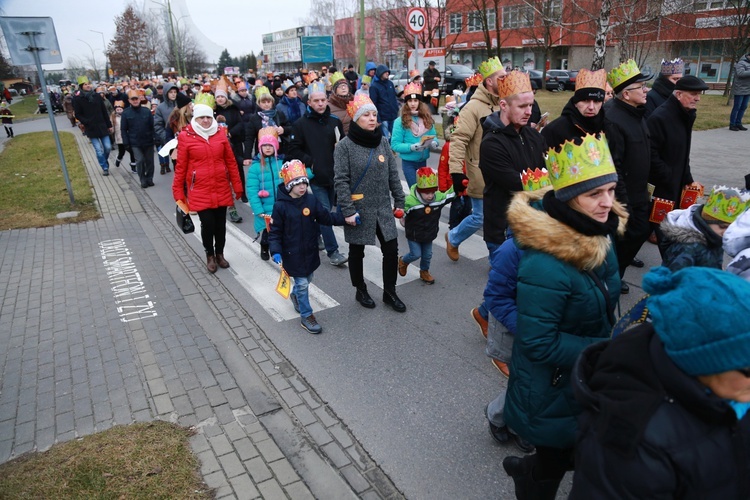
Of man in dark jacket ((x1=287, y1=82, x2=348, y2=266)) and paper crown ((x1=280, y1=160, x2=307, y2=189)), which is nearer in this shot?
paper crown ((x1=280, y1=160, x2=307, y2=189))

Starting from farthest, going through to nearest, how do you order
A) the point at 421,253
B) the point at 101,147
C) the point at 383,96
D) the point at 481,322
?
1. the point at 101,147
2. the point at 383,96
3. the point at 421,253
4. the point at 481,322

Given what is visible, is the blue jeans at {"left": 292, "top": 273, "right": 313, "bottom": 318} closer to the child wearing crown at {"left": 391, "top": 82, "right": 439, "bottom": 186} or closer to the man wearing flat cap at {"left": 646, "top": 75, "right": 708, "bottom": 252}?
the child wearing crown at {"left": 391, "top": 82, "right": 439, "bottom": 186}

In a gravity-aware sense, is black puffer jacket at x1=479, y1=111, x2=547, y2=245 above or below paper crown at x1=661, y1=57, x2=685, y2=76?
below

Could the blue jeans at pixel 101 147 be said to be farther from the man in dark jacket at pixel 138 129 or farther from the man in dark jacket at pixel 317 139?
the man in dark jacket at pixel 317 139

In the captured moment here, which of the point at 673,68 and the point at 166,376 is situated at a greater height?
the point at 673,68

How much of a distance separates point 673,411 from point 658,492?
221 mm

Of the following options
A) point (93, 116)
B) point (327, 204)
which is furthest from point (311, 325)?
point (93, 116)

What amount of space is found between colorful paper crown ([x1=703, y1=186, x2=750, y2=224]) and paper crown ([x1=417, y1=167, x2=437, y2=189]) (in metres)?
2.80

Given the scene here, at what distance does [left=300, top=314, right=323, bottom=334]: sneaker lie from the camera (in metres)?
5.08

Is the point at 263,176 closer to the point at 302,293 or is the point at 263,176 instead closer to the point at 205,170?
the point at 205,170

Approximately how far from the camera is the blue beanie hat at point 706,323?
1337 millimetres

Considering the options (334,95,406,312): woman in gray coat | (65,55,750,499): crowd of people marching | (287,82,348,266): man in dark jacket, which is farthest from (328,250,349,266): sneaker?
(334,95,406,312): woman in gray coat

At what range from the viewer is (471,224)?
6.12 meters

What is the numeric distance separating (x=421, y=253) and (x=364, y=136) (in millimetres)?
1579
